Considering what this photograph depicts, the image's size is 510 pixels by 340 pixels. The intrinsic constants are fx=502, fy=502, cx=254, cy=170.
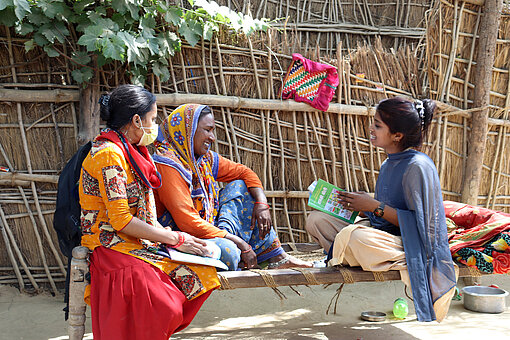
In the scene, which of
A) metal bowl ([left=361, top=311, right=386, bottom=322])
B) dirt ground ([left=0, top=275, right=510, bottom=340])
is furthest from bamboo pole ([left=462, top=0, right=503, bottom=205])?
metal bowl ([left=361, top=311, right=386, bottom=322])

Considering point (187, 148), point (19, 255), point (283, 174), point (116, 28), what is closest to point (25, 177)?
point (19, 255)

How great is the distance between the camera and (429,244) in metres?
3.05

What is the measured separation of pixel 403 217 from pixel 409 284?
1.33ft

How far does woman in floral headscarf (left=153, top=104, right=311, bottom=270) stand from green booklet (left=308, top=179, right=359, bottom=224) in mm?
392

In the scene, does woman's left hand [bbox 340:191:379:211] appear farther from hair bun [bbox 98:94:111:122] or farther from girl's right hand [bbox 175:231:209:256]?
hair bun [bbox 98:94:111:122]

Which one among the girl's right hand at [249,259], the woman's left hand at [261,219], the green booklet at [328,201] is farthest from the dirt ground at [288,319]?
the green booklet at [328,201]

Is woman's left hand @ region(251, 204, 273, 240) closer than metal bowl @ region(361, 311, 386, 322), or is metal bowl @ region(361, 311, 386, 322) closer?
woman's left hand @ region(251, 204, 273, 240)

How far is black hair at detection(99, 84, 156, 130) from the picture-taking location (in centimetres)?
272

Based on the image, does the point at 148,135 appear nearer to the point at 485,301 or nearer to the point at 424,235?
the point at 424,235

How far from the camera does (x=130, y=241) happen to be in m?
2.68

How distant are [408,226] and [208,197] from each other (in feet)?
4.31

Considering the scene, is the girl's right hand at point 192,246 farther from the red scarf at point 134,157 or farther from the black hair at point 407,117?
the black hair at point 407,117

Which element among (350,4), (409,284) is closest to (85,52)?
(409,284)

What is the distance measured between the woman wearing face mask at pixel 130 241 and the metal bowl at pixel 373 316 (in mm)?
1690
